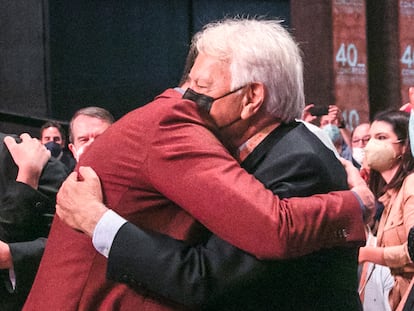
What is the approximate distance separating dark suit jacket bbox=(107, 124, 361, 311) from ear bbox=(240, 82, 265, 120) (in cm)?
8

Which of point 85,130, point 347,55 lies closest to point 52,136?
point 85,130

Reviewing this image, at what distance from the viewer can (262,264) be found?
6.47ft

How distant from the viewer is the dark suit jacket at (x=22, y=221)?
2857 mm

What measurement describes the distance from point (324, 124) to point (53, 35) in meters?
4.82

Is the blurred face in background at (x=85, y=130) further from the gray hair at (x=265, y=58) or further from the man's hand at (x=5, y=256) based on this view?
the gray hair at (x=265, y=58)

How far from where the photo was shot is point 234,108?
2098 mm

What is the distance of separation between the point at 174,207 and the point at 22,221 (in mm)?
1000

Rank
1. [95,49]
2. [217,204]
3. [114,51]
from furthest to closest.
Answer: [114,51] < [95,49] < [217,204]

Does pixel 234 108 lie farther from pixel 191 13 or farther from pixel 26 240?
pixel 191 13

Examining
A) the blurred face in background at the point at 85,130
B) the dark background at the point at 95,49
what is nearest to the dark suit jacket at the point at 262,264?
the blurred face in background at the point at 85,130

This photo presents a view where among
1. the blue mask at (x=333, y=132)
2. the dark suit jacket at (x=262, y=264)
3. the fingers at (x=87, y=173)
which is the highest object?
the fingers at (x=87, y=173)

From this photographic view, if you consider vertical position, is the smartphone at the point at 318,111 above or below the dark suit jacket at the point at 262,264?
below

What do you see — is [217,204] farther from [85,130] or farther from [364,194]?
[85,130]

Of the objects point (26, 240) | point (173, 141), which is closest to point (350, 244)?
point (173, 141)
